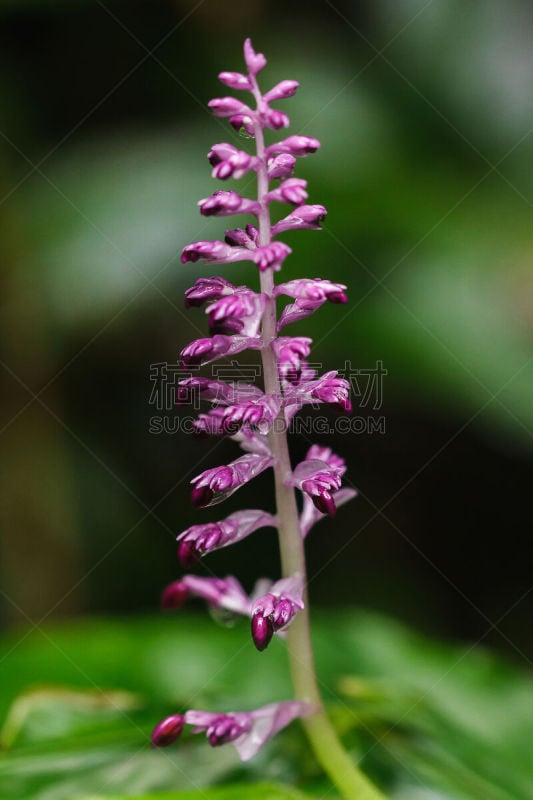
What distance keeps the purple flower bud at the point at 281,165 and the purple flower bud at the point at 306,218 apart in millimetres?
49

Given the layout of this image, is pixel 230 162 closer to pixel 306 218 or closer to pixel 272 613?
pixel 306 218

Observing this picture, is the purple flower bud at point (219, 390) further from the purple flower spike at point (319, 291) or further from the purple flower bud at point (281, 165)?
the purple flower bud at point (281, 165)

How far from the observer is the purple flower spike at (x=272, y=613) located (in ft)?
3.60

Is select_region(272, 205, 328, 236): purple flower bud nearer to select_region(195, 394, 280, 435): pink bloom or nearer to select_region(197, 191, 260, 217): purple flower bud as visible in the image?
select_region(197, 191, 260, 217): purple flower bud

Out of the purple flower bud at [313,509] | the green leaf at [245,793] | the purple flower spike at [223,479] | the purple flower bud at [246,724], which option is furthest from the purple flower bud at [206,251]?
the green leaf at [245,793]

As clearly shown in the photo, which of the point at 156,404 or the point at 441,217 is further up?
the point at 441,217

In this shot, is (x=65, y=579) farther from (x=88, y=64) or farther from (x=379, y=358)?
(x=88, y=64)

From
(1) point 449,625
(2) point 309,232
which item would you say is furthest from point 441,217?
(1) point 449,625

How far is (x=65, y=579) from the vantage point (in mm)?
2816

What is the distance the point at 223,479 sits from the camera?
3.68 feet

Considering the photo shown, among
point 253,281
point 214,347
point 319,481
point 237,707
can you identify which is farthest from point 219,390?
point 253,281

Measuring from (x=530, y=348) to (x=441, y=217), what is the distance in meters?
0.53

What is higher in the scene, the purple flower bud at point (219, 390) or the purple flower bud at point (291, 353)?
the purple flower bud at point (291, 353)

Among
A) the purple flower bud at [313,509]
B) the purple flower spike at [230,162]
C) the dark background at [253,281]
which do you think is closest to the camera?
the purple flower spike at [230,162]
